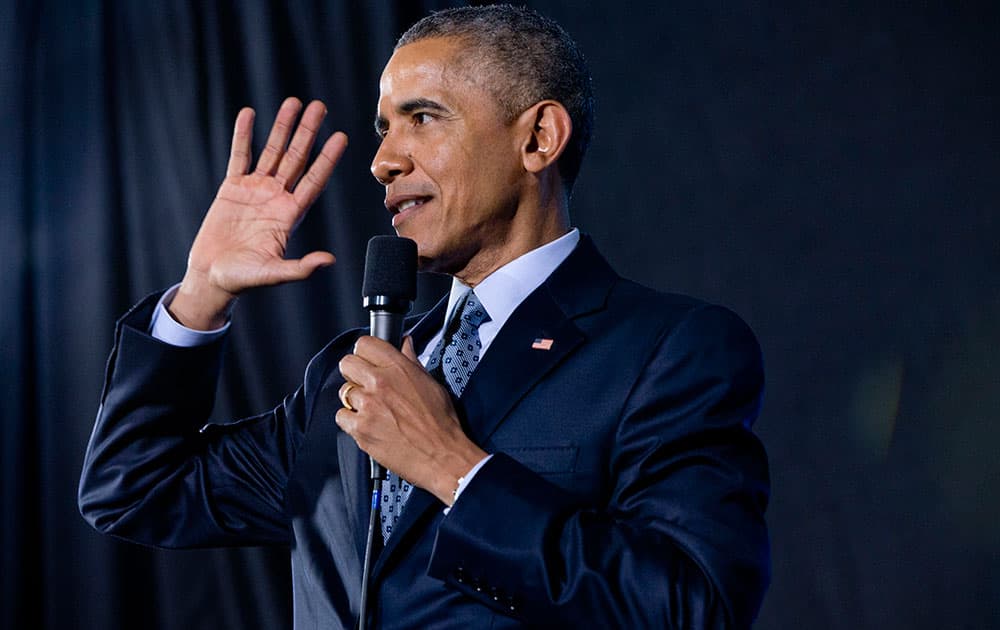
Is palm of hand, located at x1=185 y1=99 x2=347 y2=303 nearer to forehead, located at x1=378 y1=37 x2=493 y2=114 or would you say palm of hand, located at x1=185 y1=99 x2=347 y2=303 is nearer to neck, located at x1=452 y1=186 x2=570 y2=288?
forehead, located at x1=378 y1=37 x2=493 y2=114

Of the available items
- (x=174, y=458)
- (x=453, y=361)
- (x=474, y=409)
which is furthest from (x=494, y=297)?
(x=174, y=458)

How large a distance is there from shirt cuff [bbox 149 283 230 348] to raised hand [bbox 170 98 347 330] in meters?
0.01

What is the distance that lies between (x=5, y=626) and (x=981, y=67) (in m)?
2.85

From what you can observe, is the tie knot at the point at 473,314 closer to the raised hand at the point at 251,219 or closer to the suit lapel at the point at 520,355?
the suit lapel at the point at 520,355

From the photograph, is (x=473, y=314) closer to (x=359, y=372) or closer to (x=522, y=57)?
(x=359, y=372)

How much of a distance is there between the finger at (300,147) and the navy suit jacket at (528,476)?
0.30 m

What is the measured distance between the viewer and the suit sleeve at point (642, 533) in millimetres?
1246

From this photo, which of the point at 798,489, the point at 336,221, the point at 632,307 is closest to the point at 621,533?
the point at 632,307

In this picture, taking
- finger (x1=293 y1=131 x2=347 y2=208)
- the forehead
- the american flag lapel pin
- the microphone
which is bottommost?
the american flag lapel pin

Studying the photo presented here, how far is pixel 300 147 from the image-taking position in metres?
1.77

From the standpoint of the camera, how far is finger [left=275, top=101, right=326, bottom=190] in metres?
1.77

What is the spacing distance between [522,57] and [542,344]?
0.59m

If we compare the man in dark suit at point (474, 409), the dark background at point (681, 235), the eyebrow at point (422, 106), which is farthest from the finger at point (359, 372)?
the dark background at point (681, 235)

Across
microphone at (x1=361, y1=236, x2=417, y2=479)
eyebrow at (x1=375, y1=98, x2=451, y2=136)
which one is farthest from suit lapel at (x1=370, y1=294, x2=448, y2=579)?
eyebrow at (x1=375, y1=98, x2=451, y2=136)
